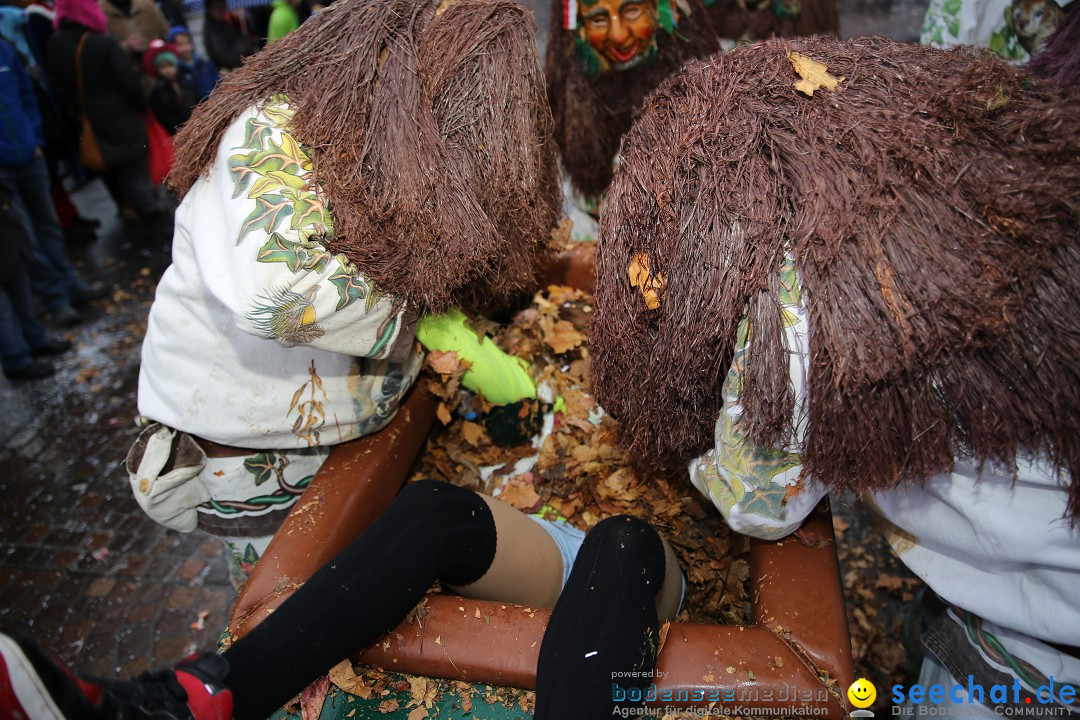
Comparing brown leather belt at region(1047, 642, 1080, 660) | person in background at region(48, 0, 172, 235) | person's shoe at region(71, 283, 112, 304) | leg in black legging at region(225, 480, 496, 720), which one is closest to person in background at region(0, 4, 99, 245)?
person in background at region(48, 0, 172, 235)

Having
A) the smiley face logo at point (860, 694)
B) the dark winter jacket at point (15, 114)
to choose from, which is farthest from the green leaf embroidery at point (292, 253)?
the dark winter jacket at point (15, 114)

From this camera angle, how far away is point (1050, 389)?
46.7 inches

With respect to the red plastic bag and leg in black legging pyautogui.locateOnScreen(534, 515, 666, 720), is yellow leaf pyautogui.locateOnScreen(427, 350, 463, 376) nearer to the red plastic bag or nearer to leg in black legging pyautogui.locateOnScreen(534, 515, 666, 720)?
leg in black legging pyautogui.locateOnScreen(534, 515, 666, 720)

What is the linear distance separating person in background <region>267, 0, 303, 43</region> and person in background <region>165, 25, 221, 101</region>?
0.66m

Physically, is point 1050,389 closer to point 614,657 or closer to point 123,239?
point 614,657

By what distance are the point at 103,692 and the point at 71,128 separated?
19.4ft

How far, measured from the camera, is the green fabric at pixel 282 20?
6.25 m

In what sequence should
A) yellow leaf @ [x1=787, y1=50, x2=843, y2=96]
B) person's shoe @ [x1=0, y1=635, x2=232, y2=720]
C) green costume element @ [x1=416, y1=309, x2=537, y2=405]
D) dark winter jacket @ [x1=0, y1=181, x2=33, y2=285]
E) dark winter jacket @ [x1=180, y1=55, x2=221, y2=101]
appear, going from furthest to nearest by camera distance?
dark winter jacket @ [x1=180, y1=55, x2=221, y2=101] → dark winter jacket @ [x1=0, y1=181, x2=33, y2=285] → green costume element @ [x1=416, y1=309, x2=537, y2=405] → yellow leaf @ [x1=787, y1=50, x2=843, y2=96] → person's shoe @ [x1=0, y1=635, x2=232, y2=720]

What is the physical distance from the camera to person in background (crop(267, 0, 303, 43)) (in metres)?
6.25

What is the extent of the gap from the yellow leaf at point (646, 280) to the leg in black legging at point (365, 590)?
2.34 feet

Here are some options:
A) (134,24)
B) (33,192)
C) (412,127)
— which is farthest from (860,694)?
(134,24)

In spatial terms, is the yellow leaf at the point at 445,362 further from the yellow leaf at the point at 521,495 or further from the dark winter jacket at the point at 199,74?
the dark winter jacket at the point at 199,74

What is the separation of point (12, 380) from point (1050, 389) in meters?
5.47

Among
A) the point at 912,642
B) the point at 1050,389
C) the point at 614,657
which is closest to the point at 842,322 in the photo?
the point at 1050,389
